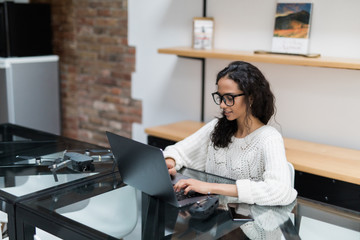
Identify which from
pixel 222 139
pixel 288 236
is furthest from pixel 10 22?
pixel 288 236

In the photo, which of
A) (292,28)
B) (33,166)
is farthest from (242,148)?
(292,28)

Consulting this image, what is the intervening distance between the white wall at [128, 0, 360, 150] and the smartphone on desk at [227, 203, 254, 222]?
56.0 inches

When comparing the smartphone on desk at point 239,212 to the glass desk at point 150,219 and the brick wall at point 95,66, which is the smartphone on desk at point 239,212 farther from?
the brick wall at point 95,66

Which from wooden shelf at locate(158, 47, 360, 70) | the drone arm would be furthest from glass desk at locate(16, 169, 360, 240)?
wooden shelf at locate(158, 47, 360, 70)

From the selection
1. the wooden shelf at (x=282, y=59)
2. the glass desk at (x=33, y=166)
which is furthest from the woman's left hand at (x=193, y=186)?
the wooden shelf at (x=282, y=59)

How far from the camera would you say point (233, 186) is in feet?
5.38

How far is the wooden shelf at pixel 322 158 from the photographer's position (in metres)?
2.28

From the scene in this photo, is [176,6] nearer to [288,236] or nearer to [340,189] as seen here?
[340,189]

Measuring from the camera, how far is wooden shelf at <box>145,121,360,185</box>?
2.28 m

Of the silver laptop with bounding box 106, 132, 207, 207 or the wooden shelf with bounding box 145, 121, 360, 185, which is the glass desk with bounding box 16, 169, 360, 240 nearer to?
the silver laptop with bounding box 106, 132, 207, 207

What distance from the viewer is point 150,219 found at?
1.41 m

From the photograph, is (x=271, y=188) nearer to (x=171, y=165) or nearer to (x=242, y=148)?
(x=242, y=148)

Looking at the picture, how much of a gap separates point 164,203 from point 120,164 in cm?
26

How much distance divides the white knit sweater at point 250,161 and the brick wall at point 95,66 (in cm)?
176
